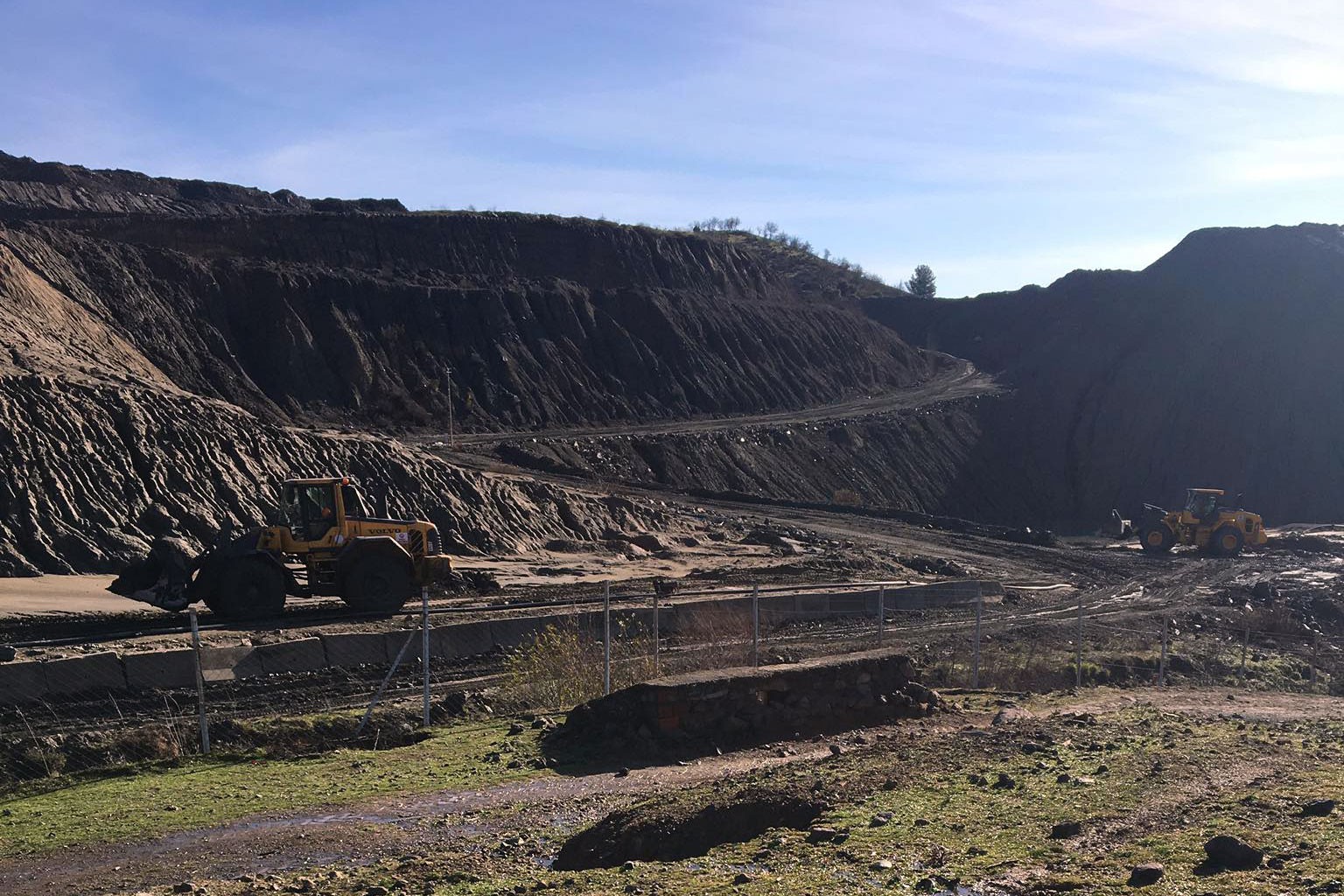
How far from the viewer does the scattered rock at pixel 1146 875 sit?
7.18m

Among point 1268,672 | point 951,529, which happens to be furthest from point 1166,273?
point 1268,672

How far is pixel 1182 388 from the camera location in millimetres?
73938

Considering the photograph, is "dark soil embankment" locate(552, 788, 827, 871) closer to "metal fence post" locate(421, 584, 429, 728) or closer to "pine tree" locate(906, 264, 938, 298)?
"metal fence post" locate(421, 584, 429, 728)

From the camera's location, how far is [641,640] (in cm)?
1802

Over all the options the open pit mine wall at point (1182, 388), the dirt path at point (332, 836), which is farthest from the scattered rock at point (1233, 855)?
the open pit mine wall at point (1182, 388)

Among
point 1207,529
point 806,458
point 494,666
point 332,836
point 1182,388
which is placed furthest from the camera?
point 1182,388

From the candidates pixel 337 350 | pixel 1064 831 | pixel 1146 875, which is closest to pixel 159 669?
pixel 1064 831

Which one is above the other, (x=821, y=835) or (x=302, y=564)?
(x=302, y=564)

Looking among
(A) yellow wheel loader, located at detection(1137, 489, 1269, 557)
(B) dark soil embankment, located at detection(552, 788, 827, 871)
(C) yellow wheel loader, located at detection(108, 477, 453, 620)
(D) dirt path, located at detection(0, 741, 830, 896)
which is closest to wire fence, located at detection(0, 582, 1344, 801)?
(C) yellow wheel loader, located at detection(108, 477, 453, 620)

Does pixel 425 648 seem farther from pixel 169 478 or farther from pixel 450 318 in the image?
pixel 450 318

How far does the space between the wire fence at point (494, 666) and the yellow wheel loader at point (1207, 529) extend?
63.1 ft

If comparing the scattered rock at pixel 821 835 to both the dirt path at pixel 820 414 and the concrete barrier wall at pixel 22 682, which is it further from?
the dirt path at pixel 820 414

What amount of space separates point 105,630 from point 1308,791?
690 inches

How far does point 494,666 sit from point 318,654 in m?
2.75
